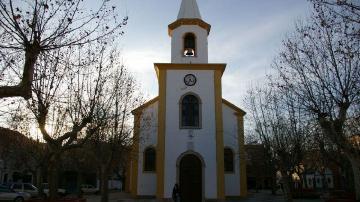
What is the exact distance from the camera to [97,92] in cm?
1783

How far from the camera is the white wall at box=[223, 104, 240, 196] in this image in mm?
26031

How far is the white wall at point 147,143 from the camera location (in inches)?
1015

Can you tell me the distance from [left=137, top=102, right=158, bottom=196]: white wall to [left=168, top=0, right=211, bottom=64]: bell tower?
176 inches

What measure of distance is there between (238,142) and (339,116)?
1203 centimetres

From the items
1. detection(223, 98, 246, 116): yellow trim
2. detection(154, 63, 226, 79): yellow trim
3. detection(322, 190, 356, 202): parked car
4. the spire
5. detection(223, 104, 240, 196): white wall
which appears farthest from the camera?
→ detection(223, 98, 246, 116): yellow trim

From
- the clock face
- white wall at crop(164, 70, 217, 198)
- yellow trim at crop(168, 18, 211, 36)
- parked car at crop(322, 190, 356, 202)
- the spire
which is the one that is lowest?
parked car at crop(322, 190, 356, 202)

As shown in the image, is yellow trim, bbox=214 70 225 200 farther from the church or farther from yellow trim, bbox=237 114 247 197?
yellow trim, bbox=237 114 247 197

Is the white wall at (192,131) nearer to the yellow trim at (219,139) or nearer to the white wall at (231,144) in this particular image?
the yellow trim at (219,139)

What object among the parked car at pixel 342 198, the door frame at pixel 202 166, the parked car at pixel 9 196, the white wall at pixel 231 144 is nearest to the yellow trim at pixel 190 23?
the white wall at pixel 231 144

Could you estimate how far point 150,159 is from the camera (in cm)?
2650

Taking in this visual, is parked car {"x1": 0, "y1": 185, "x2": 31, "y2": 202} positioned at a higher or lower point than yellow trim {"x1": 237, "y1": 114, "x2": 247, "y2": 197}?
lower

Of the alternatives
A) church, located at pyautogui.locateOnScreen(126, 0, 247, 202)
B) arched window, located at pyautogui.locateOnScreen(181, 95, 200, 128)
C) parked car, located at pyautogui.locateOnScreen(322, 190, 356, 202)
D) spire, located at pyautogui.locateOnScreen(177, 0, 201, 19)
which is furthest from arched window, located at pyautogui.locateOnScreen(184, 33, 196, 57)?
parked car, located at pyautogui.locateOnScreen(322, 190, 356, 202)

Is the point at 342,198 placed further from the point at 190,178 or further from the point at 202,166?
the point at 190,178

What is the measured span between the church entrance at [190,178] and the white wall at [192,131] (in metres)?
0.45
